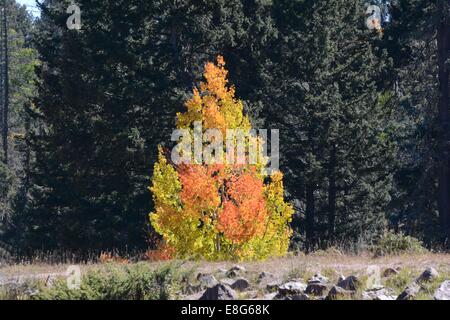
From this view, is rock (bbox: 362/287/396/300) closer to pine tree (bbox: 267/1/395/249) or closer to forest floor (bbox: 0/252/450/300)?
forest floor (bbox: 0/252/450/300)

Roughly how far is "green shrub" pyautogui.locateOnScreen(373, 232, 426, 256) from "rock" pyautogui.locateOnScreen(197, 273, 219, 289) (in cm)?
713

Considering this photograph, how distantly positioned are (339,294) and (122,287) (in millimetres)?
4070

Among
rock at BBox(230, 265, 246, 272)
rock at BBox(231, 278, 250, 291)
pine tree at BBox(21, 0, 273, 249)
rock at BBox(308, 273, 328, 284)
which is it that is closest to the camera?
rock at BBox(308, 273, 328, 284)

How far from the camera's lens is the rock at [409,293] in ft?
46.0

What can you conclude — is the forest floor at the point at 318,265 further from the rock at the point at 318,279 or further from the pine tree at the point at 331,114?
the pine tree at the point at 331,114

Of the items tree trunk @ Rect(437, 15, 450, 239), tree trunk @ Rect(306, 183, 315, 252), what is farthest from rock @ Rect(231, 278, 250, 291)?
tree trunk @ Rect(437, 15, 450, 239)

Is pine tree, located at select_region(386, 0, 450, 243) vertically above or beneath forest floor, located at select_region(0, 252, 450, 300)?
above

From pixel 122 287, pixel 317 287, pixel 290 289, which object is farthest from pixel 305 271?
pixel 122 287

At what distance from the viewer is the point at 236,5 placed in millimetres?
33125

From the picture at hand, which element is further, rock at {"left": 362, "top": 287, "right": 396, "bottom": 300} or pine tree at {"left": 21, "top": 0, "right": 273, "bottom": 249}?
pine tree at {"left": 21, "top": 0, "right": 273, "bottom": 249}

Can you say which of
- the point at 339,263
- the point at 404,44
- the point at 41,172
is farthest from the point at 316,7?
the point at 339,263

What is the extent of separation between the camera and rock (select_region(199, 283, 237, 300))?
46.6 ft

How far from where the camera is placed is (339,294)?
14.5 meters

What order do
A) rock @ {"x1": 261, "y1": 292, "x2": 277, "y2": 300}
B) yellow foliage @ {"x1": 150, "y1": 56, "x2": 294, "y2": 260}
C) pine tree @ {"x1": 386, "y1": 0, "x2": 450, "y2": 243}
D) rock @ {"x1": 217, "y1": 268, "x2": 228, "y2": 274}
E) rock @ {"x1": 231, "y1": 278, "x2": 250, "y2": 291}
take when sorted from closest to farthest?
1. rock @ {"x1": 261, "y1": 292, "x2": 277, "y2": 300}
2. rock @ {"x1": 231, "y1": 278, "x2": 250, "y2": 291}
3. rock @ {"x1": 217, "y1": 268, "x2": 228, "y2": 274}
4. yellow foliage @ {"x1": 150, "y1": 56, "x2": 294, "y2": 260}
5. pine tree @ {"x1": 386, "y1": 0, "x2": 450, "y2": 243}
